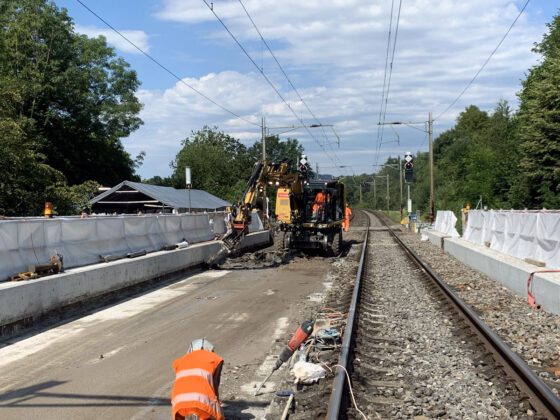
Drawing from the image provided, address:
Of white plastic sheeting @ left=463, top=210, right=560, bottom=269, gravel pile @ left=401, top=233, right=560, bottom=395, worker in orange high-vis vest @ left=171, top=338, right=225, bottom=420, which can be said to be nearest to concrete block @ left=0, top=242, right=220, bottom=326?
worker in orange high-vis vest @ left=171, top=338, right=225, bottom=420

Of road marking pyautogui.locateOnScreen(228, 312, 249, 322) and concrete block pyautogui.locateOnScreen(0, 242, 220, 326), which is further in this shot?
road marking pyautogui.locateOnScreen(228, 312, 249, 322)

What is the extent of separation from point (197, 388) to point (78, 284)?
8105 mm

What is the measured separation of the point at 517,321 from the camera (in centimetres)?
1066

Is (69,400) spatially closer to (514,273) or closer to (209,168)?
(514,273)

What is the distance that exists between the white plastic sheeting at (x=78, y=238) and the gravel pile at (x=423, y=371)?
22.0 ft

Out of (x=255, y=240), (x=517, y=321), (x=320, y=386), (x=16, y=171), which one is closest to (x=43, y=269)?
(x=320, y=386)

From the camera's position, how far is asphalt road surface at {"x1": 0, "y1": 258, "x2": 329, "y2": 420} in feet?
21.6

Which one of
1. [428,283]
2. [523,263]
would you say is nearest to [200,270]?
[428,283]

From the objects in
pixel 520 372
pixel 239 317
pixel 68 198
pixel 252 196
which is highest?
pixel 68 198

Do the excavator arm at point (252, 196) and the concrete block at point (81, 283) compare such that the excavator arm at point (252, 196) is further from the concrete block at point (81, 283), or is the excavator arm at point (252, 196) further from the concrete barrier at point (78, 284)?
the concrete barrier at point (78, 284)

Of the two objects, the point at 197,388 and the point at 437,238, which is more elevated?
the point at 197,388

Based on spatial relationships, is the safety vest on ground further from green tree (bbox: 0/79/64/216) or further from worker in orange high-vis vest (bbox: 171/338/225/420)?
green tree (bbox: 0/79/64/216)

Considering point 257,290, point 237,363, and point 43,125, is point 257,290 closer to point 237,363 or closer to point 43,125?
point 237,363

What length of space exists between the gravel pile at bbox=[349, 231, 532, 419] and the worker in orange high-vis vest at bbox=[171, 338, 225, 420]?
1608 millimetres
